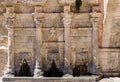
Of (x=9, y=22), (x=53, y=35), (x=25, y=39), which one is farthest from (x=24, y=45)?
(x=53, y=35)

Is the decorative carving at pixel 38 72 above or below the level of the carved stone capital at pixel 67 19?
below

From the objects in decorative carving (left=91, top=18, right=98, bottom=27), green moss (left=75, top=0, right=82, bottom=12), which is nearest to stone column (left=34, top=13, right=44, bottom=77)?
green moss (left=75, top=0, right=82, bottom=12)

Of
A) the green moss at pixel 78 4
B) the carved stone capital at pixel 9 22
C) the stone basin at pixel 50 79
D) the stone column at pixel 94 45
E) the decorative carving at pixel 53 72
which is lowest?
the stone basin at pixel 50 79

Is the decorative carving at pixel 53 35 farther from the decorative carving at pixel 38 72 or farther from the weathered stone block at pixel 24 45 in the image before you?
the decorative carving at pixel 38 72

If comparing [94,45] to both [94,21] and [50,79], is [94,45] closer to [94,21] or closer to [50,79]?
[94,21]

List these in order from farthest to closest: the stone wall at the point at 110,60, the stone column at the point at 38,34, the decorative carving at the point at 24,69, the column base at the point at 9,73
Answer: the stone wall at the point at 110,60 → the decorative carving at the point at 24,69 → the stone column at the point at 38,34 → the column base at the point at 9,73

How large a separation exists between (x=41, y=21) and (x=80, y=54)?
2430mm

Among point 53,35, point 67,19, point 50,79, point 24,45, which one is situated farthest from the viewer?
point 24,45

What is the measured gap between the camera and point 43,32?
17.9 m

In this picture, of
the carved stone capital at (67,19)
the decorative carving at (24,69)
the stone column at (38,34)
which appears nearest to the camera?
the carved stone capital at (67,19)

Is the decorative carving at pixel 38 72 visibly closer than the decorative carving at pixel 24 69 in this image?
Yes

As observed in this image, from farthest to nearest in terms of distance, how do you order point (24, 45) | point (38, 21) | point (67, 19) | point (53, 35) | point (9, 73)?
point (24, 45) < point (53, 35) < point (38, 21) < point (67, 19) < point (9, 73)

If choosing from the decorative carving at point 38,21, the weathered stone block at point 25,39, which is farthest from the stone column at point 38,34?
the weathered stone block at point 25,39

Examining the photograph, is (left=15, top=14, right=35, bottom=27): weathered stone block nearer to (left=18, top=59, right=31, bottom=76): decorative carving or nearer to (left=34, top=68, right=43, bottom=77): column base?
(left=18, top=59, right=31, bottom=76): decorative carving
